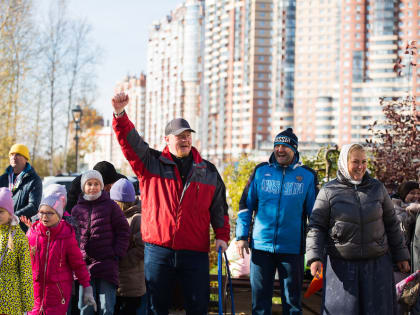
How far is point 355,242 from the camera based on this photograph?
5.36m

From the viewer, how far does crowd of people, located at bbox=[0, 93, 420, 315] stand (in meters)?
5.37

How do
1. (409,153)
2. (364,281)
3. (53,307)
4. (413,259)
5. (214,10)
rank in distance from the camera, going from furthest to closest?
(214,10), (409,153), (413,259), (53,307), (364,281)

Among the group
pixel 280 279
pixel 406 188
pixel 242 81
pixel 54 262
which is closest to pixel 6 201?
pixel 54 262

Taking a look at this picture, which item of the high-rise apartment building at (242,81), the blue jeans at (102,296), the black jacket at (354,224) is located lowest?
the blue jeans at (102,296)

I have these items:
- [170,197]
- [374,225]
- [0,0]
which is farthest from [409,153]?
[0,0]

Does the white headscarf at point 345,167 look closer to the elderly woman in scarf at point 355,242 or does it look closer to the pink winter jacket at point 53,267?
the elderly woman in scarf at point 355,242

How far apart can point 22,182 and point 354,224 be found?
4.66m

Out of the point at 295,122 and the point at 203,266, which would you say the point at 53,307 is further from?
the point at 295,122

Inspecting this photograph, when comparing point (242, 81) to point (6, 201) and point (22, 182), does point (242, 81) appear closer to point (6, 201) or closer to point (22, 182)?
point (22, 182)

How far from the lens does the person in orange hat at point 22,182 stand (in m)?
8.35

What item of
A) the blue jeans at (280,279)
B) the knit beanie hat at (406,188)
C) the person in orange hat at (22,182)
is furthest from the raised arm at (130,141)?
the knit beanie hat at (406,188)

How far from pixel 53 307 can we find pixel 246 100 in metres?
155

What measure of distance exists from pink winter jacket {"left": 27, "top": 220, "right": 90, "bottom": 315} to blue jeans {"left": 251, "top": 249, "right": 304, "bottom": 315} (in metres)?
1.53

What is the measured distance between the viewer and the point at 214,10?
165 metres
